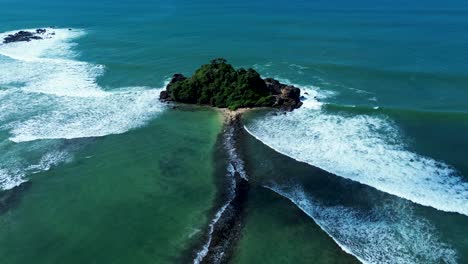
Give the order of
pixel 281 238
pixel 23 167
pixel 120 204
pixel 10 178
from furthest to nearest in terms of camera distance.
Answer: pixel 23 167
pixel 10 178
pixel 120 204
pixel 281 238

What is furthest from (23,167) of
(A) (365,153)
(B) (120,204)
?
(A) (365,153)

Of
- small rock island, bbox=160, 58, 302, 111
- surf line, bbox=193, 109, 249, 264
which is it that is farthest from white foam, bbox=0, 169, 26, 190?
small rock island, bbox=160, 58, 302, 111

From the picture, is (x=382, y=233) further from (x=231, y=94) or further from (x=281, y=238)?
(x=231, y=94)

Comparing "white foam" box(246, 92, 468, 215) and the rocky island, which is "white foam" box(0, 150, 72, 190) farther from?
"white foam" box(246, 92, 468, 215)

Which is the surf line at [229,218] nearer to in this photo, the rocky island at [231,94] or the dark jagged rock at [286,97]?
the rocky island at [231,94]

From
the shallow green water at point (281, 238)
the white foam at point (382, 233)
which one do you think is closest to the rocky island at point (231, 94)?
the shallow green water at point (281, 238)
